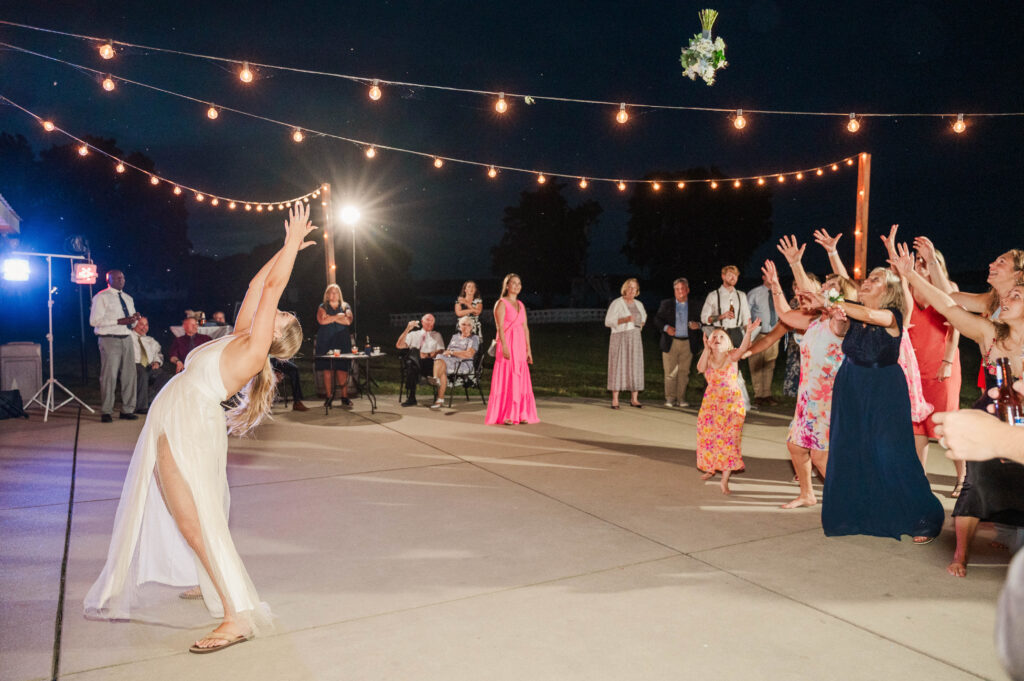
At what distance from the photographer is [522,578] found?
3.62 meters

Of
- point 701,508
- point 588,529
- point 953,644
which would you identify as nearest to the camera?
point 953,644

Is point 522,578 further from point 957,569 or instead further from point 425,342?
point 425,342

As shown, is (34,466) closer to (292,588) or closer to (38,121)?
(292,588)

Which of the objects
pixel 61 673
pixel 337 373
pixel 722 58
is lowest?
pixel 61 673

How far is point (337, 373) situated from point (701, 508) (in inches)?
255

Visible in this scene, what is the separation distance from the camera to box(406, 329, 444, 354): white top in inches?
407

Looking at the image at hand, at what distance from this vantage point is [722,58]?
6.09 m

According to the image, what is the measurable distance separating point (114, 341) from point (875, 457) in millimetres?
8607

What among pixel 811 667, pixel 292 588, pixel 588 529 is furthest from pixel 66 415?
pixel 811 667

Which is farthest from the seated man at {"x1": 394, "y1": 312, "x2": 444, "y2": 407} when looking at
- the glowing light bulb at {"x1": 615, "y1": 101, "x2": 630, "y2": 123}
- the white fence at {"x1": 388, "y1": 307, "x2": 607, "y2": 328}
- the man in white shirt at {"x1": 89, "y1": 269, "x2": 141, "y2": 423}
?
the white fence at {"x1": 388, "y1": 307, "x2": 607, "y2": 328}

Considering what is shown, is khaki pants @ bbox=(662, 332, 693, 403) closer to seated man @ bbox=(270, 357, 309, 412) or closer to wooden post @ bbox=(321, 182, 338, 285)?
seated man @ bbox=(270, 357, 309, 412)

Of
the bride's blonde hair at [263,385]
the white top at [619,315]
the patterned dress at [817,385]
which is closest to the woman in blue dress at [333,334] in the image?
the white top at [619,315]

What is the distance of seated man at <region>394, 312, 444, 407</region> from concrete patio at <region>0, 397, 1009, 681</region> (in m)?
3.71

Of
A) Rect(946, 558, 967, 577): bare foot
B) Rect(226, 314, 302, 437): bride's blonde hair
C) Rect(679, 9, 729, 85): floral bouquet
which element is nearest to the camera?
Rect(226, 314, 302, 437): bride's blonde hair
